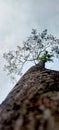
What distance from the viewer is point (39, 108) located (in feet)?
5.14

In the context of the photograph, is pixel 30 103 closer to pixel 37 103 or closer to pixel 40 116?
pixel 37 103

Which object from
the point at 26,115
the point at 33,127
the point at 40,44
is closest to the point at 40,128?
the point at 33,127

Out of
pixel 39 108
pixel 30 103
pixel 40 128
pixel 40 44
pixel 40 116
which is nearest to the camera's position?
pixel 40 128

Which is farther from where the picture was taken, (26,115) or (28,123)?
(26,115)

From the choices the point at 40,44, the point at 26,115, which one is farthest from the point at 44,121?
the point at 40,44

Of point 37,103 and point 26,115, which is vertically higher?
point 37,103

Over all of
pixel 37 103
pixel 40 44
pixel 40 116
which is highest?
pixel 40 44

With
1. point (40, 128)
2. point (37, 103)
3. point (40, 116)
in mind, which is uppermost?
point (37, 103)

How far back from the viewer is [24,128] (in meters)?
1.37

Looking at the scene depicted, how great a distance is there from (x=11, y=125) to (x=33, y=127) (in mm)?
209

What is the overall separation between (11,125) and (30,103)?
298 mm

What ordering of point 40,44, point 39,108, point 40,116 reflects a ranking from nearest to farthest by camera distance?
point 40,116
point 39,108
point 40,44

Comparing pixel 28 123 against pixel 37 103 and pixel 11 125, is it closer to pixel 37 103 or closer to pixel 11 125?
pixel 11 125

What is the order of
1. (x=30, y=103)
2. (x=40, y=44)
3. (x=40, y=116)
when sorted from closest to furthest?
1. (x=40, y=116)
2. (x=30, y=103)
3. (x=40, y=44)
